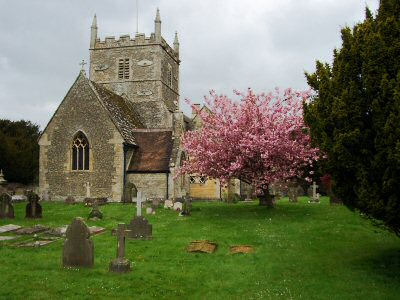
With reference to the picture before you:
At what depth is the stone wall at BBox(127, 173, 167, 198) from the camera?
26.4 m

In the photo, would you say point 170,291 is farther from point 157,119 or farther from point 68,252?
point 157,119

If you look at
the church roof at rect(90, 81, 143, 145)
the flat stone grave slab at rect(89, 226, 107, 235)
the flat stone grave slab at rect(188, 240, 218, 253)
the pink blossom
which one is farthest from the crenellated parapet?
the flat stone grave slab at rect(188, 240, 218, 253)

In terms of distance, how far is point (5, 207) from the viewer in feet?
58.4

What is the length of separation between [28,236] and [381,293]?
10275 mm

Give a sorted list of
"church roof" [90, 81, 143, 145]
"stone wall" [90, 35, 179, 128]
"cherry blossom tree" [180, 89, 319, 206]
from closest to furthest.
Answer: "cherry blossom tree" [180, 89, 319, 206]
"church roof" [90, 81, 143, 145]
"stone wall" [90, 35, 179, 128]

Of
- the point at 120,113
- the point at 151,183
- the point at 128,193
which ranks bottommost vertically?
the point at 128,193

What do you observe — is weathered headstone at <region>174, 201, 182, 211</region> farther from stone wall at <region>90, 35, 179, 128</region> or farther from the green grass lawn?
stone wall at <region>90, 35, 179, 128</region>

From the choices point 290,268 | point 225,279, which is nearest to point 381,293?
point 290,268

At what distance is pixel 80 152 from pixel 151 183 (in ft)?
16.5

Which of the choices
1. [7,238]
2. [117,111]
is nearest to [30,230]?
[7,238]

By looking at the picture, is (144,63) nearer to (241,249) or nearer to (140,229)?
(140,229)

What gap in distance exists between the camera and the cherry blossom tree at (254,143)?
1761cm

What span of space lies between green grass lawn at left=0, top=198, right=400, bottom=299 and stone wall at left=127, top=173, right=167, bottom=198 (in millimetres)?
11053

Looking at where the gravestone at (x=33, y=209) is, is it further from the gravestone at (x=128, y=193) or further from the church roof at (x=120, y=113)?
the church roof at (x=120, y=113)
